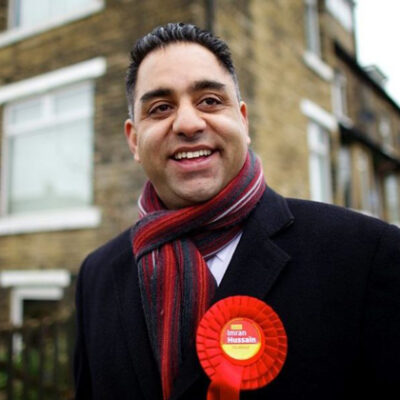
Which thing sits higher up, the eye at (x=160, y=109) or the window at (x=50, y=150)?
the window at (x=50, y=150)

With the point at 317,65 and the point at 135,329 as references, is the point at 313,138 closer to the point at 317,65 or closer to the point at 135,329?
the point at 317,65

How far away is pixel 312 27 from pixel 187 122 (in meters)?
9.28

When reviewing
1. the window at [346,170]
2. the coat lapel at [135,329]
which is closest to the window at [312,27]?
the window at [346,170]

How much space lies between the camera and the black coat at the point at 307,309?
49.6 inches

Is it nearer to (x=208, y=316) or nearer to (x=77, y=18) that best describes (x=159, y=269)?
(x=208, y=316)

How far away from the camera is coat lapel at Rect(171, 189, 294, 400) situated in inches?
52.3

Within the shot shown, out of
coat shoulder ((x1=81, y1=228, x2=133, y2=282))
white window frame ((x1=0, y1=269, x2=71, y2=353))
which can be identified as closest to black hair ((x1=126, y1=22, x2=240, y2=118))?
coat shoulder ((x1=81, y1=228, x2=133, y2=282))

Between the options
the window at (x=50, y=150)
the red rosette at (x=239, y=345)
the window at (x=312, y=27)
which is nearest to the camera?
the red rosette at (x=239, y=345)

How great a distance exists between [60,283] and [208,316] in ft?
18.2

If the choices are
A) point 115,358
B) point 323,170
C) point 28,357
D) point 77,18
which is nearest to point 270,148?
point 323,170

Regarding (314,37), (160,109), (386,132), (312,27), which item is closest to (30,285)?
(160,109)

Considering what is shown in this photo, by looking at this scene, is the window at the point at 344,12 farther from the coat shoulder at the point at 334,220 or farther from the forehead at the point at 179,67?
the coat shoulder at the point at 334,220

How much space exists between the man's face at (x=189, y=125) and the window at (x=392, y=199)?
1829 cm

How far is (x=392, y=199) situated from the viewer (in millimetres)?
18781
